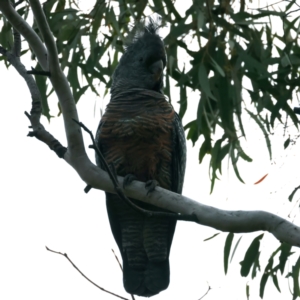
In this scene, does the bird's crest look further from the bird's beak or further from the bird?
the bird's beak

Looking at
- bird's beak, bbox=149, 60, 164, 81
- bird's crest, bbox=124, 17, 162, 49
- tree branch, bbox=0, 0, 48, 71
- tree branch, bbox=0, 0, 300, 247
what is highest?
bird's crest, bbox=124, 17, 162, 49

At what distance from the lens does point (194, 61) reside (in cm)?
277

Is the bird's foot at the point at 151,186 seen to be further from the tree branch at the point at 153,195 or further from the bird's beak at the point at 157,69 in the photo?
the bird's beak at the point at 157,69

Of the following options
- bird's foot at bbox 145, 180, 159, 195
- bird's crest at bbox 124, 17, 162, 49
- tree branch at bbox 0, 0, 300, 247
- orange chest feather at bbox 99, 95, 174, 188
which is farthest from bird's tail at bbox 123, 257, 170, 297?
bird's crest at bbox 124, 17, 162, 49

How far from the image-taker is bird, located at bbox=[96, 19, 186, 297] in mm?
3029

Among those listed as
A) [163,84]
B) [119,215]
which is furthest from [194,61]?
[119,215]

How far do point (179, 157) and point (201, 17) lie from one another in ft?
2.50

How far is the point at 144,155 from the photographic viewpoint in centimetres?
304

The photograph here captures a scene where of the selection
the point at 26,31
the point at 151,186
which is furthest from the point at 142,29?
the point at 151,186

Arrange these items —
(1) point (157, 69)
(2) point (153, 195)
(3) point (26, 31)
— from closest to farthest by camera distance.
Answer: (2) point (153, 195) < (3) point (26, 31) < (1) point (157, 69)

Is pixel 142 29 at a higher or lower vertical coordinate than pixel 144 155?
higher

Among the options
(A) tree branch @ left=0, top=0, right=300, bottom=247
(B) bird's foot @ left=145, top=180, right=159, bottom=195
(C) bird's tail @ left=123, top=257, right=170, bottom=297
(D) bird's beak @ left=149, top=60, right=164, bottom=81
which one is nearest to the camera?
(A) tree branch @ left=0, top=0, right=300, bottom=247

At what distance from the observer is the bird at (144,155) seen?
3.03 m

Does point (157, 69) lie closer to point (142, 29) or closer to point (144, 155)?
point (142, 29)
